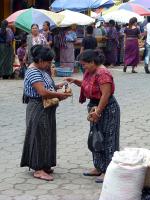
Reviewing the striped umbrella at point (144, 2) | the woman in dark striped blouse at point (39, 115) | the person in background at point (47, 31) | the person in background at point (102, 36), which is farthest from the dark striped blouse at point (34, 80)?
the striped umbrella at point (144, 2)

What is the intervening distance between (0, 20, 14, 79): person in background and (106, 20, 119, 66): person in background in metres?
5.00

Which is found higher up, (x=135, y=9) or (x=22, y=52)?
Answer: (x=135, y=9)

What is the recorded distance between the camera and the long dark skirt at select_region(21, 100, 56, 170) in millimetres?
6043

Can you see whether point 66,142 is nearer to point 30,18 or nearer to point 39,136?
point 39,136

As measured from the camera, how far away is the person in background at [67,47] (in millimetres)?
16828

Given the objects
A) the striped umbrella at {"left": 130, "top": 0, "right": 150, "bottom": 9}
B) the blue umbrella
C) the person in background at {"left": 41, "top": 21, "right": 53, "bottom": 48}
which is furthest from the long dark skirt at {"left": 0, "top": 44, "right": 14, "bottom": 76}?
the striped umbrella at {"left": 130, "top": 0, "right": 150, "bottom": 9}

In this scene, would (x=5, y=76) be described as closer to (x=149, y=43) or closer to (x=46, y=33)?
(x=46, y=33)

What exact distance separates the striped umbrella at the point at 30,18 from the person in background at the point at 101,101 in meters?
9.40

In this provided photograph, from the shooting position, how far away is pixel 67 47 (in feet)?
55.4

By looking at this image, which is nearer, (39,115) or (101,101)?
(101,101)

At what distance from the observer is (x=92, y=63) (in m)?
5.91

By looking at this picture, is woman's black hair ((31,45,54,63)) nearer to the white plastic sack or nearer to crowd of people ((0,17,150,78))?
the white plastic sack

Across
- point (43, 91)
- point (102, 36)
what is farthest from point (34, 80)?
point (102, 36)

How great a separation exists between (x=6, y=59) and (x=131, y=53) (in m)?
4.45
